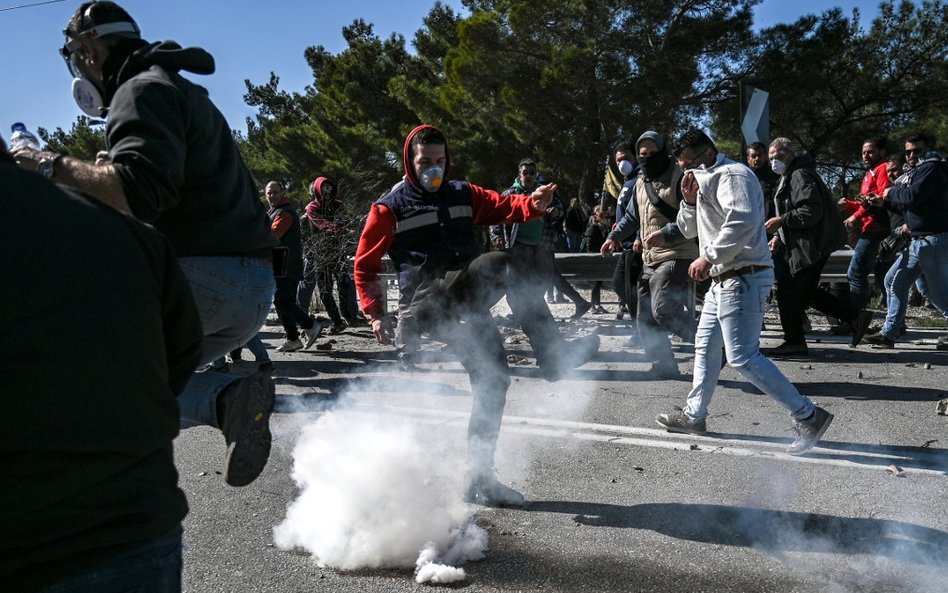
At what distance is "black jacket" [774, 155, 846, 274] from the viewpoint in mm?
6633

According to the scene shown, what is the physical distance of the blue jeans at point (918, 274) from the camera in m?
6.80

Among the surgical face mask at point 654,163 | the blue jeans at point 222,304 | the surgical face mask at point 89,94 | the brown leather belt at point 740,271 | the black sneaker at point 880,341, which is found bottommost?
the black sneaker at point 880,341

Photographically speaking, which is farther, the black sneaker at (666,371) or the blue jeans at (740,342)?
the black sneaker at (666,371)

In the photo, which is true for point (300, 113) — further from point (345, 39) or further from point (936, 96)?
point (936, 96)

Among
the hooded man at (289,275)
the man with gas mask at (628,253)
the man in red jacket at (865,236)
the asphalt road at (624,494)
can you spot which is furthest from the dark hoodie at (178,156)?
the man in red jacket at (865,236)

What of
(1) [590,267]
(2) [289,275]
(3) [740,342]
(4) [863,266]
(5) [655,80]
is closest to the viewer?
(3) [740,342]

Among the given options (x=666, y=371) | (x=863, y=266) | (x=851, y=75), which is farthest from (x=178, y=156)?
(x=851, y=75)

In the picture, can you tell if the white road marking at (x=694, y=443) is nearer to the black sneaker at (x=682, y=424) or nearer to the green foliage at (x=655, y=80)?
the black sneaker at (x=682, y=424)

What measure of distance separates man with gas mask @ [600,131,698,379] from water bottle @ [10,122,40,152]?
14.6ft

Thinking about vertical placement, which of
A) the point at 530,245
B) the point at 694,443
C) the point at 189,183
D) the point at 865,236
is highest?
the point at 189,183

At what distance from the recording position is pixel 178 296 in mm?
1463

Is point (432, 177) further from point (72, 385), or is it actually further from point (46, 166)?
point (72, 385)

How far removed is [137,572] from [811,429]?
3655 millimetres

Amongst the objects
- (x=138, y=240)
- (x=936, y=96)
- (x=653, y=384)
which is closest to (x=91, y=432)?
(x=138, y=240)
